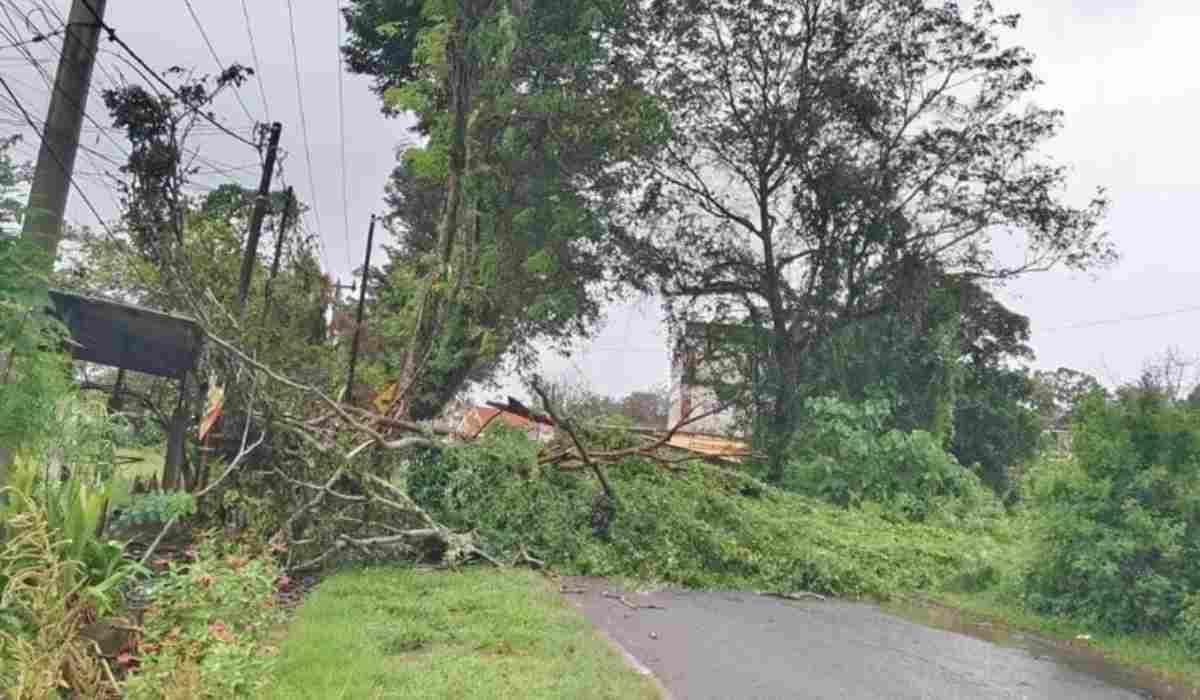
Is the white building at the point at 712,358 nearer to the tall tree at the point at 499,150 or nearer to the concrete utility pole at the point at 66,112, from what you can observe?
the tall tree at the point at 499,150

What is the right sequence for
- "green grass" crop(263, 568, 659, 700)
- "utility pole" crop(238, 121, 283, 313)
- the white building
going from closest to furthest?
"green grass" crop(263, 568, 659, 700) < "utility pole" crop(238, 121, 283, 313) < the white building

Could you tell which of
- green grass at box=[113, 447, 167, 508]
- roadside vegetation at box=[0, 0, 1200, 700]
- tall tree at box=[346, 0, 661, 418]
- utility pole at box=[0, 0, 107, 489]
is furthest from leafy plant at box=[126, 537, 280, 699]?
tall tree at box=[346, 0, 661, 418]

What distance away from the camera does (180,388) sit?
775 cm

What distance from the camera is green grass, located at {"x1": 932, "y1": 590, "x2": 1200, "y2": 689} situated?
26.5ft

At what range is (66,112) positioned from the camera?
6000 millimetres

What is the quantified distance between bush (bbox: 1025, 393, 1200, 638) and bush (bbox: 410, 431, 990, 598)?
220 centimetres

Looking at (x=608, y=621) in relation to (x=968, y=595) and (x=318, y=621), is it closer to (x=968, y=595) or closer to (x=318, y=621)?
(x=318, y=621)

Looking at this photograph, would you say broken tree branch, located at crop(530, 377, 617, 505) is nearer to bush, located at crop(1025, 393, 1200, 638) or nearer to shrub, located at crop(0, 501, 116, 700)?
bush, located at crop(1025, 393, 1200, 638)

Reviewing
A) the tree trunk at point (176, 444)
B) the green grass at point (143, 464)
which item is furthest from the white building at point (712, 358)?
the tree trunk at point (176, 444)

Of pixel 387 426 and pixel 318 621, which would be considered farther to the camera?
pixel 387 426

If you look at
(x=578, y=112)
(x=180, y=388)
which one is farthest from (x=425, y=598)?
(x=578, y=112)

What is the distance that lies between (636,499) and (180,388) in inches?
219

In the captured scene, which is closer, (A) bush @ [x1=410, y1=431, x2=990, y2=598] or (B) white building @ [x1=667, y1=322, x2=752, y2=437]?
(A) bush @ [x1=410, y1=431, x2=990, y2=598]

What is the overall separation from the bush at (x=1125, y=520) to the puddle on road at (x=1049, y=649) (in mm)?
672
